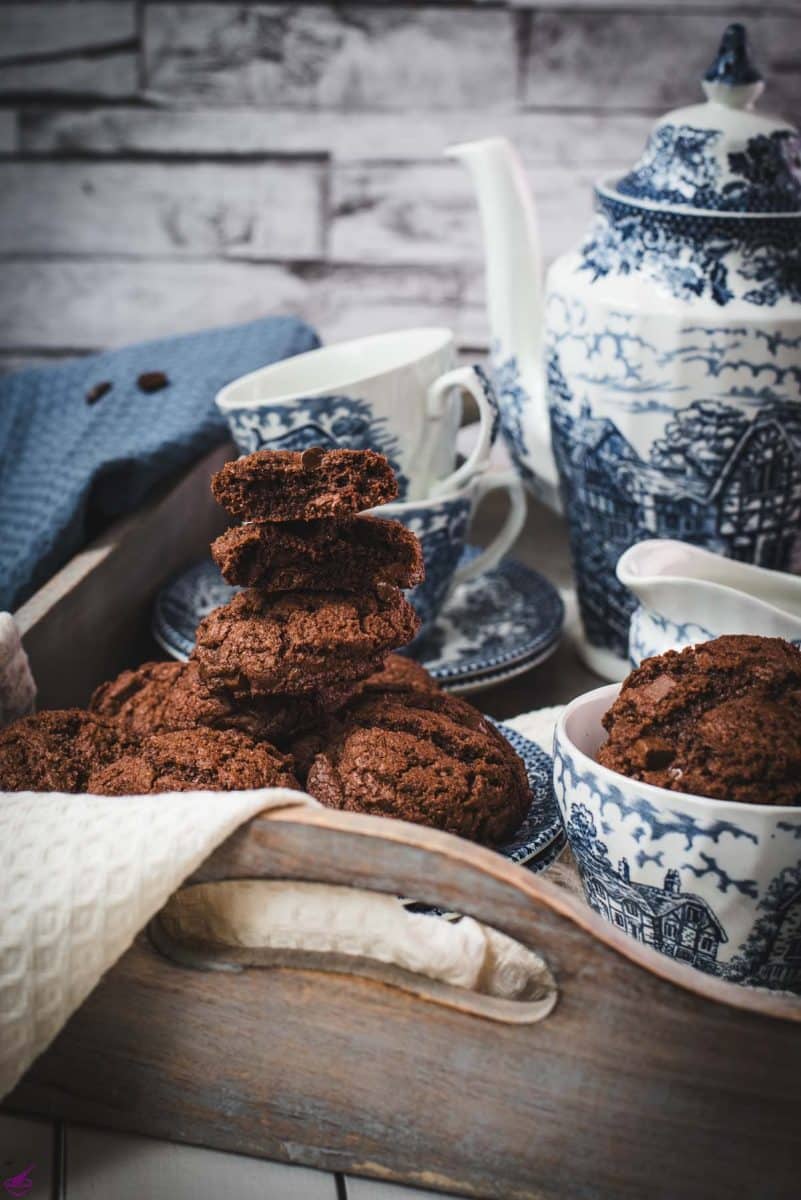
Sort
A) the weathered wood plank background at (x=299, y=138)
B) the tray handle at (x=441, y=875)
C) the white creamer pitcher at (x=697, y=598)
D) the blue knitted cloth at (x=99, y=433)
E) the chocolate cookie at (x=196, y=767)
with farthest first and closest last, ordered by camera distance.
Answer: the weathered wood plank background at (x=299, y=138) < the blue knitted cloth at (x=99, y=433) < the white creamer pitcher at (x=697, y=598) < the chocolate cookie at (x=196, y=767) < the tray handle at (x=441, y=875)

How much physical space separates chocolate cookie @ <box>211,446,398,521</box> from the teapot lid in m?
0.35

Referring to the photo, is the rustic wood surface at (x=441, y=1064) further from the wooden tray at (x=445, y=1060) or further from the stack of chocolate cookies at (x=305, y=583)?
the stack of chocolate cookies at (x=305, y=583)

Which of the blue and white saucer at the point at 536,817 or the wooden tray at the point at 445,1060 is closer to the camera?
the wooden tray at the point at 445,1060

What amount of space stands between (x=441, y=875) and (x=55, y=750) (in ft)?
0.75

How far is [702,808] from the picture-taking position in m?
0.56

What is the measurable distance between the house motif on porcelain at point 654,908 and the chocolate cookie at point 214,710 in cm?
15

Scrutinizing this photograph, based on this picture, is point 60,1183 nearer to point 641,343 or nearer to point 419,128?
point 641,343

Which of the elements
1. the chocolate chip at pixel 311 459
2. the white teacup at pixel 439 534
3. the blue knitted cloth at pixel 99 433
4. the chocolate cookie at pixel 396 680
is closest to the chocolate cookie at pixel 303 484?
the chocolate chip at pixel 311 459

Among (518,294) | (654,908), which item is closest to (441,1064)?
(654,908)

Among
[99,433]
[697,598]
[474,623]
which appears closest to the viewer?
[697,598]

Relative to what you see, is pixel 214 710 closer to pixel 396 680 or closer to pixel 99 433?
pixel 396 680

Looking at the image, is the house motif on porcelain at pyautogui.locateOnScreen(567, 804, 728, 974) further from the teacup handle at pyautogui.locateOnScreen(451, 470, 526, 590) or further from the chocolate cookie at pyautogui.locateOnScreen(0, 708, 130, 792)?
the teacup handle at pyautogui.locateOnScreen(451, 470, 526, 590)

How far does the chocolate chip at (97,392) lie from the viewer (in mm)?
1168

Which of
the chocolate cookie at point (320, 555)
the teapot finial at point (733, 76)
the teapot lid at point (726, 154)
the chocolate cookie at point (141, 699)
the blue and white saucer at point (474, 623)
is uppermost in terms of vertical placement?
the teapot finial at point (733, 76)
